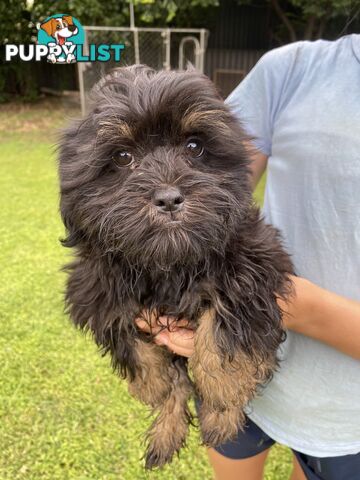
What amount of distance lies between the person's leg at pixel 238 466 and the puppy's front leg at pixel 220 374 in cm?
30

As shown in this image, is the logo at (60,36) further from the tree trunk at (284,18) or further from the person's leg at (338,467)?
the person's leg at (338,467)

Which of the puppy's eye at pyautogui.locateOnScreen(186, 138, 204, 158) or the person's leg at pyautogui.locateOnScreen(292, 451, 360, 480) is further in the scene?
the person's leg at pyautogui.locateOnScreen(292, 451, 360, 480)

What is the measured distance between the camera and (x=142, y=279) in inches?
59.4

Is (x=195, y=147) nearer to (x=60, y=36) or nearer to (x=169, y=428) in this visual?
(x=169, y=428)

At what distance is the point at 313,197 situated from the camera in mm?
1440

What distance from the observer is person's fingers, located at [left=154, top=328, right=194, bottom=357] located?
1.52 metres

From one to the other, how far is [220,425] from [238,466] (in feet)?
0.88

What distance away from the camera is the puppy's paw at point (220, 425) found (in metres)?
1.73

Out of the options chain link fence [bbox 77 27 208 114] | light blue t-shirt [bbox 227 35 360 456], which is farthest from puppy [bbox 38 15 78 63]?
light blue t-shirt [bbox 227 35 360 456]

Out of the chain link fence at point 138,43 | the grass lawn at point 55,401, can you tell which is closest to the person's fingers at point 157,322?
the grass lawn at point 55,401

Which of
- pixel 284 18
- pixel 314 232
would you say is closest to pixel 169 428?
pixel 314 232

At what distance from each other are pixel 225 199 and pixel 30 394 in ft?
8.19

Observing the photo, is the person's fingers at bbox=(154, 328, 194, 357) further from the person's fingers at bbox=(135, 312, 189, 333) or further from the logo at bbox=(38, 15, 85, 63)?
the logo at bbox=(38, 15, 85, 63)

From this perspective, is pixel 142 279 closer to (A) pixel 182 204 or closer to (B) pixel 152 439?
(A) pixel 182 204
